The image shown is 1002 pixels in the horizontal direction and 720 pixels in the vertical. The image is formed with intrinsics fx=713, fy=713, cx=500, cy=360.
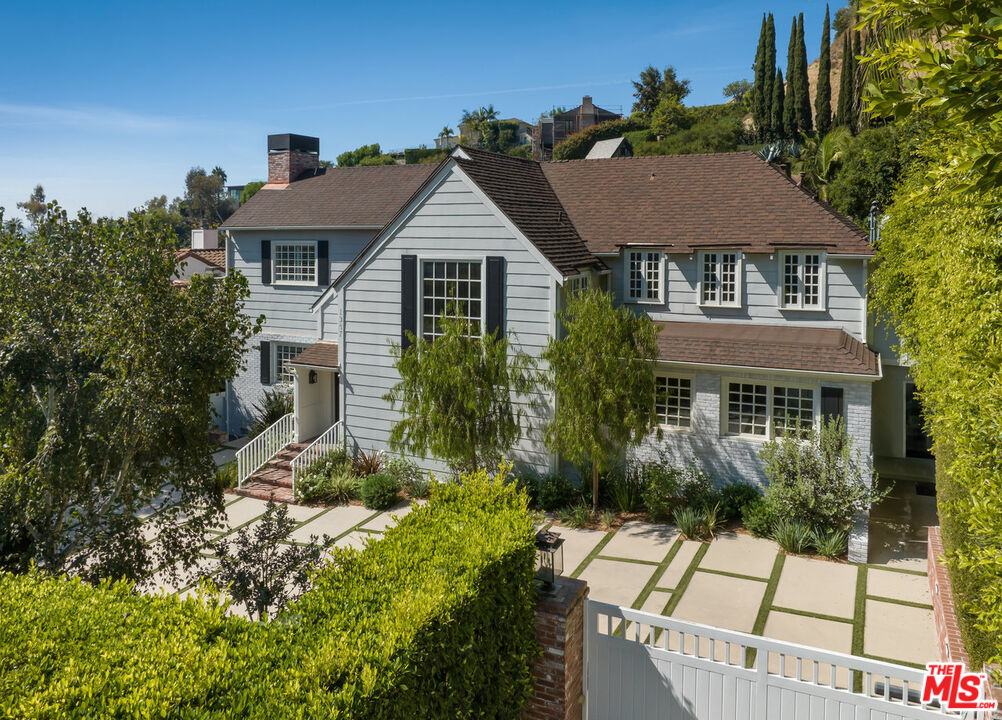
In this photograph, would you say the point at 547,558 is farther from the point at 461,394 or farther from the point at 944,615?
the point at 461,394

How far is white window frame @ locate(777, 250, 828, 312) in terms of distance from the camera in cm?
1752

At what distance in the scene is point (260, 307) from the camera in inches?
966

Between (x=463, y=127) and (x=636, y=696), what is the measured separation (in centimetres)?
9596

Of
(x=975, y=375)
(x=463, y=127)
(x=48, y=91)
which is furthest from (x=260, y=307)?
(x=463, y=127)

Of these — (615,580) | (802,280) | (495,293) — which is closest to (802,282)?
(802,280)

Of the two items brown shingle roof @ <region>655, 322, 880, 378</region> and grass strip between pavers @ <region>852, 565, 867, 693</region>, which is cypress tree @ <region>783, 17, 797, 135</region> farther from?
grass strip between pavers @ <region>852, 565, 867, 693</region>

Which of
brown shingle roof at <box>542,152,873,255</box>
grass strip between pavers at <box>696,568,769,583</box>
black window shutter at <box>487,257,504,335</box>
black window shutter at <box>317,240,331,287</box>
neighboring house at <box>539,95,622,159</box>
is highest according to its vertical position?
neighboring house at <box>539,95,622,159</box>

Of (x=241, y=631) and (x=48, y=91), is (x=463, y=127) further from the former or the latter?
(x=241, y=631)

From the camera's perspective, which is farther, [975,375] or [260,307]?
[260,307]

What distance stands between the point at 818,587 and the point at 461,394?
26.6ft

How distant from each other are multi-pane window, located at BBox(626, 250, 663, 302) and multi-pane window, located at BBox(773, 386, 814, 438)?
4.41 m

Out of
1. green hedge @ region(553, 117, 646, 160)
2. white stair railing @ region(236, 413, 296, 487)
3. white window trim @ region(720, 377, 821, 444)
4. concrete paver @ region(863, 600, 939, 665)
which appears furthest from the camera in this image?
green hedge @ region(553, 117, 646, 160)

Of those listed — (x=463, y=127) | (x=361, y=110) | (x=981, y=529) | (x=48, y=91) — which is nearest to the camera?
(x=981, y=529)

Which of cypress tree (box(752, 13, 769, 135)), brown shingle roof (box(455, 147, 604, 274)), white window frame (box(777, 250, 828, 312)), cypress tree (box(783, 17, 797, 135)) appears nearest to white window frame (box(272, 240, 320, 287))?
brown shingle roof (box(455, 147, 604, 274))
